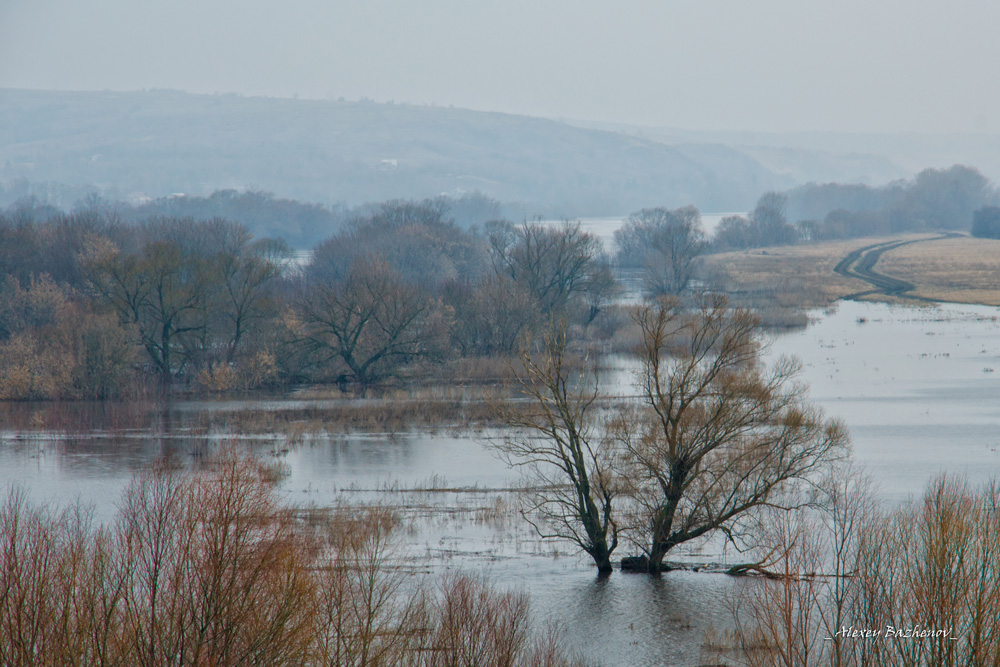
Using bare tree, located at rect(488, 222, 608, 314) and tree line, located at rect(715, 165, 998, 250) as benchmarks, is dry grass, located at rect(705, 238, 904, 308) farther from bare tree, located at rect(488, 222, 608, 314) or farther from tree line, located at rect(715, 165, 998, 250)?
bare tree, located at rect(488, 222, 608, 314)

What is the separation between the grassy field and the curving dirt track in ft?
2.75

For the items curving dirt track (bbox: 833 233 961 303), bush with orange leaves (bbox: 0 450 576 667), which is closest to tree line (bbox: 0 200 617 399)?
bush with orange leaves (bbox: 0 450 576 667)

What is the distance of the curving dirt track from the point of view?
8419 cm

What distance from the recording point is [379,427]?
4097 cm

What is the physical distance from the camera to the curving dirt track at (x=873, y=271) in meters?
84.2

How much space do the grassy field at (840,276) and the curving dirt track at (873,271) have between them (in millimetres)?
838

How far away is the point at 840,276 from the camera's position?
9412 cm

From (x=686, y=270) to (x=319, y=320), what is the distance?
40.0 m

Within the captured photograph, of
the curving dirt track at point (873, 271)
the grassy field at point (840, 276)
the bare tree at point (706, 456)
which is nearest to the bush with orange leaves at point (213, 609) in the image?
the bare tree at point (706, 456)

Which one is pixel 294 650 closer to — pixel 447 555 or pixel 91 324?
pixel 447 555

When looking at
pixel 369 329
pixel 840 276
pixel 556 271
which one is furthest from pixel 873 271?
pixel 369 329

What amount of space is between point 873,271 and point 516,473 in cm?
7583

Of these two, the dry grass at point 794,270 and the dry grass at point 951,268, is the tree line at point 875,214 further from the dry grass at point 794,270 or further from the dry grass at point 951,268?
the dry grass at point 951,268

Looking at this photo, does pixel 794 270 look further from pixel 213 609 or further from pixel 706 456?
pixel 213 609
